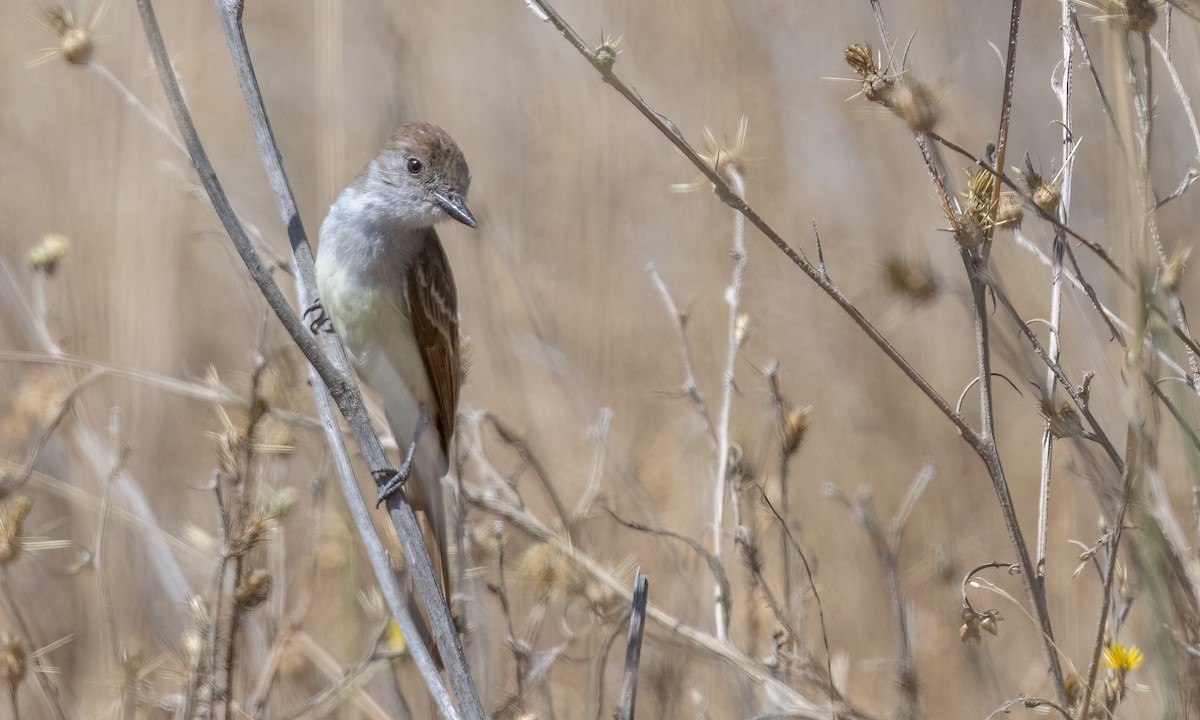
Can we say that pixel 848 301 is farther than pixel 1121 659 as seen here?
No

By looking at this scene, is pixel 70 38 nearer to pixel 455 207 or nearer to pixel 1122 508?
pixel 455 207

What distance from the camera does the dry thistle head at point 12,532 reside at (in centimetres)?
271

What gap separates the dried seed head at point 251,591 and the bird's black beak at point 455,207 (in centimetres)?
126

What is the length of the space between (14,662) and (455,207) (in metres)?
1.69

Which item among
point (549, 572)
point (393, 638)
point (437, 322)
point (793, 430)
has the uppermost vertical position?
point (437, 322)

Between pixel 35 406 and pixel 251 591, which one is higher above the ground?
pixel 35 406

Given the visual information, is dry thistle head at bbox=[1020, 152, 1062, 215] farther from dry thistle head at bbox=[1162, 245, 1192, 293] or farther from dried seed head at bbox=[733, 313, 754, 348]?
dried seed head at bbox=[733, 313, 754, 348]

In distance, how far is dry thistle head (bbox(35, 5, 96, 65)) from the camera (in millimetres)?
2943

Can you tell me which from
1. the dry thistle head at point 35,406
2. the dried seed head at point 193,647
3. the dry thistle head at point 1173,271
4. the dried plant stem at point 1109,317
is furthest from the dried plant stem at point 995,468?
the dry thistle head at point 35,406

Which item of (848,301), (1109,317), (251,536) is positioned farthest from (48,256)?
(1109,317)

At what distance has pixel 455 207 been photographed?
362cm

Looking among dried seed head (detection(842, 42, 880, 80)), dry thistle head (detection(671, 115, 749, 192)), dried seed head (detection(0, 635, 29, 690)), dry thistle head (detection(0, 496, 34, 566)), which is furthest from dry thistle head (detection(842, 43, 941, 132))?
dried seed head (detection(0, 635, 29, 690))

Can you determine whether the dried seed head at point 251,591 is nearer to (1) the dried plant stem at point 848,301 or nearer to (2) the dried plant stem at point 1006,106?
(1) the dried plant stem at point 848,301

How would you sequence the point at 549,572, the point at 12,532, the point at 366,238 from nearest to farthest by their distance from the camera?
the point at 12,532 < the point at 549,572 < the point at 366,238
